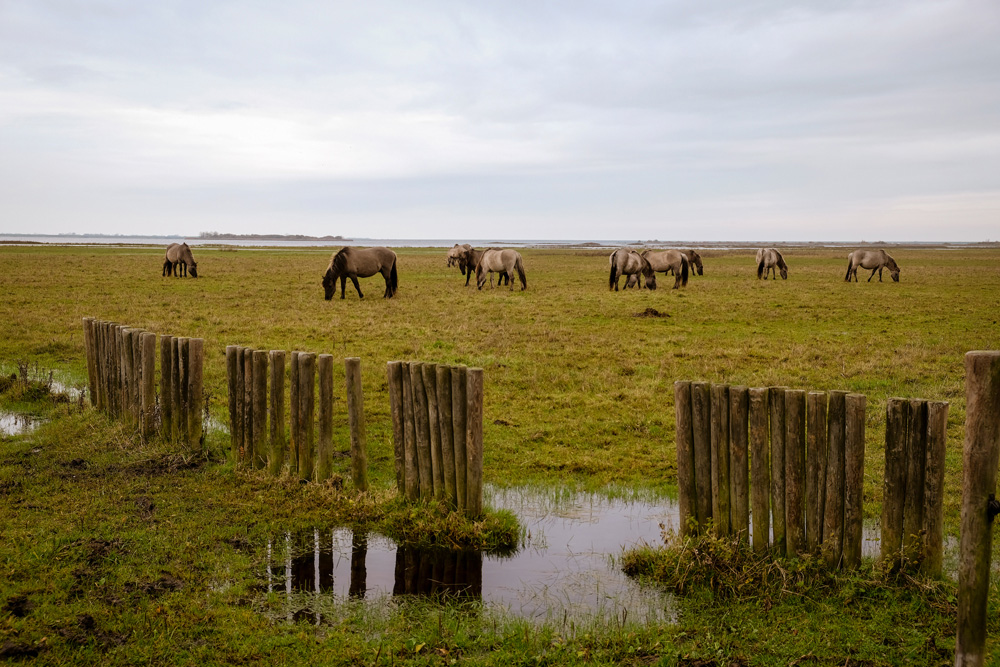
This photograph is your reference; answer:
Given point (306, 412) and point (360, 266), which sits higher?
point (360, 266)

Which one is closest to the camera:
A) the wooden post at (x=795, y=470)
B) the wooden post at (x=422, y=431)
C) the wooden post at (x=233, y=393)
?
the wooden post at (x=795, y=470)

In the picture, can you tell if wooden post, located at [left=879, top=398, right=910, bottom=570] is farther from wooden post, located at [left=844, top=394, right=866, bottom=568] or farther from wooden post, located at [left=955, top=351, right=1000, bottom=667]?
wooden post, located at [left=955, top=351, right=1000, bottom=667]

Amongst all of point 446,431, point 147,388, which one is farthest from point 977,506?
point 147,388

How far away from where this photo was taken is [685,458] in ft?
16.8

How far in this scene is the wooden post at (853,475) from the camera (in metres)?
4.39

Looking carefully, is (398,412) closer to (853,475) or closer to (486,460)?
(486,460)

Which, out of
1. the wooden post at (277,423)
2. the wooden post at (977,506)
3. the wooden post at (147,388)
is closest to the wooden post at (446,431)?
the wooden post at (277,423)

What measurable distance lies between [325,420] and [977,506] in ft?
15.9

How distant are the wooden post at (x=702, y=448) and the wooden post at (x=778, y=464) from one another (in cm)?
42

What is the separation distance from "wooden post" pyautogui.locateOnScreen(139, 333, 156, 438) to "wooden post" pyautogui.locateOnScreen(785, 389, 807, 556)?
21.3 ft

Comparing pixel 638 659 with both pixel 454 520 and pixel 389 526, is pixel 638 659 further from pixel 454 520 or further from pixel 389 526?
pixel 389 526

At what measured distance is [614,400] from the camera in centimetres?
1025

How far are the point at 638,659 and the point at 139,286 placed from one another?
27.9m

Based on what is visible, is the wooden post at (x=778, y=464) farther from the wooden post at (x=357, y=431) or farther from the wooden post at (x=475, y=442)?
the wooden post at (x=357, y=431)
